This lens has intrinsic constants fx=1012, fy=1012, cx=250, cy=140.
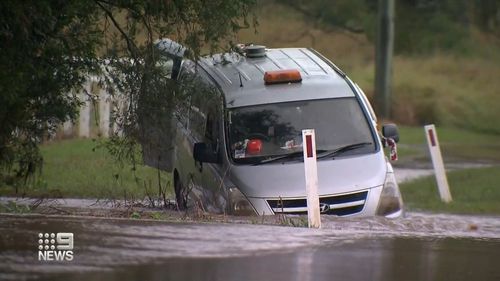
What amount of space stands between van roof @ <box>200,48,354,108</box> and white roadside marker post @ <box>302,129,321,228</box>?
146cm

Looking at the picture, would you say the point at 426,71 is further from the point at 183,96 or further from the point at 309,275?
the point at 309,275

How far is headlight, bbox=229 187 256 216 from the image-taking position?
1115 centimetres

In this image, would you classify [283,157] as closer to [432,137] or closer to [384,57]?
[432,137]

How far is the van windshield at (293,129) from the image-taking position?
11672 mm

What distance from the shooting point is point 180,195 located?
42.4 feet

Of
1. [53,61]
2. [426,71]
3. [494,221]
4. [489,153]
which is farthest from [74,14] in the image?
[426,71]

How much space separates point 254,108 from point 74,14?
338cm

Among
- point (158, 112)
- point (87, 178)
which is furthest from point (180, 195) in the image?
point (87, 178)

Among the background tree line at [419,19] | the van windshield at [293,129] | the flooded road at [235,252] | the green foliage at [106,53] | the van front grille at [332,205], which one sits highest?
the background tree line at [419,19]

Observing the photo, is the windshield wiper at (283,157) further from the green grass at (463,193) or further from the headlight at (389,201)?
the green grass at (463,193)

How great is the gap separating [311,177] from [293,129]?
1.46 metres

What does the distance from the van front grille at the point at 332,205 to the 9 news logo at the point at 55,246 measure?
3.11 meters

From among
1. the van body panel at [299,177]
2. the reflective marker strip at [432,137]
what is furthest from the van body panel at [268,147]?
the reflective marker strip at [432,137]

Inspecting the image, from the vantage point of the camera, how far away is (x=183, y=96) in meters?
10.8
